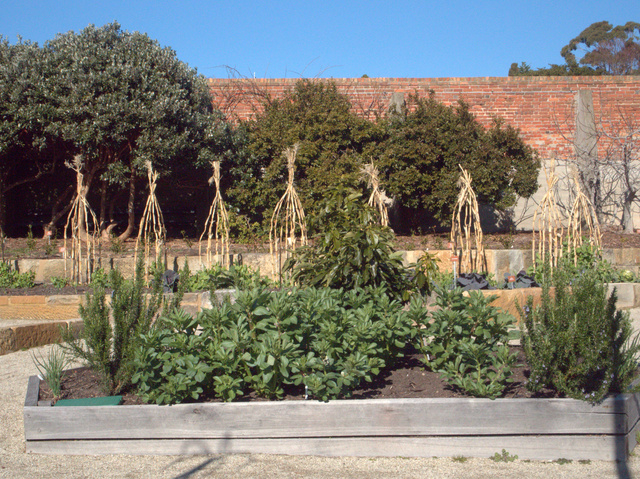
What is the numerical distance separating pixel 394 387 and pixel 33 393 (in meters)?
2.33

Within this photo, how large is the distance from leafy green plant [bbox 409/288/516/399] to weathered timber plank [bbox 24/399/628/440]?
21 cm

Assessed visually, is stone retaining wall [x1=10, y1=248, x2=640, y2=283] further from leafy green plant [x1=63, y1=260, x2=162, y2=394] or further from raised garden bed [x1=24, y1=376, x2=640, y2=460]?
raised garden bed [x1=24, y1=376, x2=640, y2=460]

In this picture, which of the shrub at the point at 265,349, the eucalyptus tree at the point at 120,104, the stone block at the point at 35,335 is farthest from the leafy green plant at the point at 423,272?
the eucalyptus tree at the point at 120,104

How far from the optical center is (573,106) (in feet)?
41.5

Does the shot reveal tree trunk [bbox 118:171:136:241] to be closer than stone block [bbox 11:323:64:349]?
No

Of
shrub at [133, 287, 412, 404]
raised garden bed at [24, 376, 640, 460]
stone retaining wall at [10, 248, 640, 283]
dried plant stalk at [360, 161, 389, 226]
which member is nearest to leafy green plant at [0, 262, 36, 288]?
stone retaining wall at [10, 248, 640, 283]

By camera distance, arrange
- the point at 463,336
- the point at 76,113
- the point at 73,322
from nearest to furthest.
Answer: the point at 463,336 < the point at 73,322 < the point at 76,113

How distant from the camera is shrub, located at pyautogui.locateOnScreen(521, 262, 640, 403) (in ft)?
10.8

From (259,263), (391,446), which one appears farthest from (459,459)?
(259,263)

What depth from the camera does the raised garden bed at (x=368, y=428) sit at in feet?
10.6

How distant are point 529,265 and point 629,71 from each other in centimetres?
3309

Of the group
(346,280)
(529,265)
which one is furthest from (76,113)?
(529,265)

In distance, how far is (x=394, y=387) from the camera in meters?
3.84

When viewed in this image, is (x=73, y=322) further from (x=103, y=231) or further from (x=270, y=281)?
(x=103, y=231)
